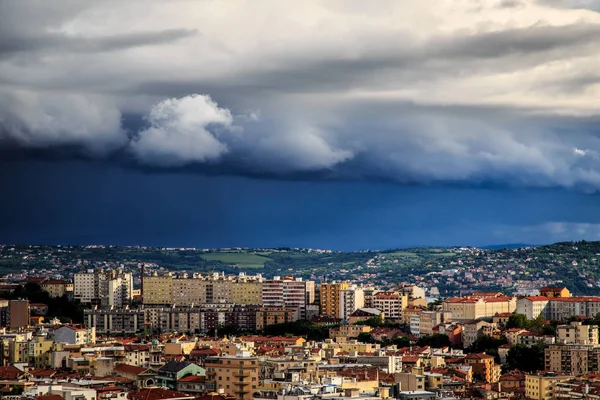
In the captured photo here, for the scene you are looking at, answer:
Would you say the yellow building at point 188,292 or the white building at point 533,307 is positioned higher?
the yellow building at point 188,292

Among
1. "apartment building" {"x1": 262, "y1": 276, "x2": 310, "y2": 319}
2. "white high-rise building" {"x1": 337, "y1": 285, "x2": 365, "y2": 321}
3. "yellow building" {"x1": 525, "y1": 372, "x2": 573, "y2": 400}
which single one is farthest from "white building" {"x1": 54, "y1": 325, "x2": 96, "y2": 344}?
"apartment building" {"x1": 262, "y1": 276, "x2": 310, "y2": 319}

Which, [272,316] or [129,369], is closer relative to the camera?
[129,369]

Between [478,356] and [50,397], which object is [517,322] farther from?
[50,397]

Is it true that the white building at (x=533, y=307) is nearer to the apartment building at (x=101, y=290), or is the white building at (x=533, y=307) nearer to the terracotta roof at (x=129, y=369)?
the apartment building at (x=101, y=290)

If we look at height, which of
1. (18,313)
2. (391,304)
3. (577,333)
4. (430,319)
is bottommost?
(577,333)

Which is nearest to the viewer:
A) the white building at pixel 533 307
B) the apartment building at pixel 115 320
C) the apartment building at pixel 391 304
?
the apartment building at pixel 115 320

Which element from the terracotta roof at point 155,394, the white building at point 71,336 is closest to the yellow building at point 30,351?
the white building at point 71,336

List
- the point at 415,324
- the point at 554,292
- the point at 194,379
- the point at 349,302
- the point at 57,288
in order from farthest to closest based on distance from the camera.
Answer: the point at 57,288 < the point at 554,292 < the point at 349,302 < the point at 415,324 < the point at 194,379

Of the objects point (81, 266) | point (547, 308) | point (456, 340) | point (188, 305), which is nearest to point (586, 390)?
point (456, 340)

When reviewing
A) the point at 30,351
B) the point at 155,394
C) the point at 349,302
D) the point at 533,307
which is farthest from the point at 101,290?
the point at 155,394
